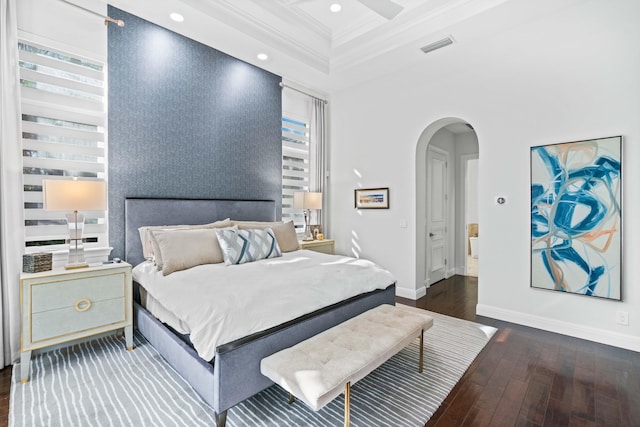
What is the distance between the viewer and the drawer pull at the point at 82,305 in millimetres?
2383

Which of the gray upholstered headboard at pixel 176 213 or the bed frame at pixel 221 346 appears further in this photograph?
the gray upholstered headboard at pixel 176 213

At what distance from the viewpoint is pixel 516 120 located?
336cm

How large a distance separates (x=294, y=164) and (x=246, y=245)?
217 centimetres

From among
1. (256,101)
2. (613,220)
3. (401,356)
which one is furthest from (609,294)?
(256,101)

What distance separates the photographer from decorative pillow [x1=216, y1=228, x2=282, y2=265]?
2.91m

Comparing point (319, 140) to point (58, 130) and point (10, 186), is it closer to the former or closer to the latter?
point (58, 130)

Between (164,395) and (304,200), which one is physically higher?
(304,200)

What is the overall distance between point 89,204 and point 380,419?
267 centimetres

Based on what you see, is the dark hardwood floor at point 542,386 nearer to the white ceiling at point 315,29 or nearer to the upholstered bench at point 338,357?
the upholstered bench at point 338,357

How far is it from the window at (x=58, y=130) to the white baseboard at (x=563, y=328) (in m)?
4.32

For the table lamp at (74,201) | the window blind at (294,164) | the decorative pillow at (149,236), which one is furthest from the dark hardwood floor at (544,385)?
the window blind at (294,164)

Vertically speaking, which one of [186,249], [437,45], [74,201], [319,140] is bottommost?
[186,249]

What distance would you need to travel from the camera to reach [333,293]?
2.38m

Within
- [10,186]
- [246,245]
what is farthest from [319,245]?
[10,186]
